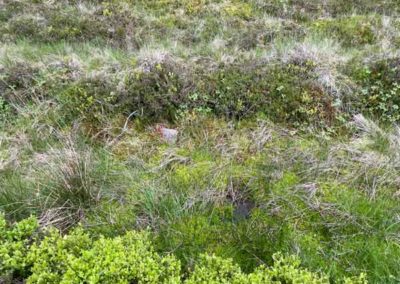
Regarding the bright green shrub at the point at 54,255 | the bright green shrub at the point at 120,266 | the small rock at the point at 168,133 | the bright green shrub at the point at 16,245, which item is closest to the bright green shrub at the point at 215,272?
the bright green shrub at the point at 120,266

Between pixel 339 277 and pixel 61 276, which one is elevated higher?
pixel 61 276

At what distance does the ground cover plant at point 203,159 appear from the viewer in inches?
116

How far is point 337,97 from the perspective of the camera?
539cm

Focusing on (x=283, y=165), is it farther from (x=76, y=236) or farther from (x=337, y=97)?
(x=76, y=236)

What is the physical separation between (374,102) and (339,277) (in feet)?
10.4

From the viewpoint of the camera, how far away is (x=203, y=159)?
14.1ft

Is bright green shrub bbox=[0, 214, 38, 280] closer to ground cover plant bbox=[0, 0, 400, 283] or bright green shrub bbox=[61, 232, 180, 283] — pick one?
ground cover plant bbox=[0, 0, 400, 283]

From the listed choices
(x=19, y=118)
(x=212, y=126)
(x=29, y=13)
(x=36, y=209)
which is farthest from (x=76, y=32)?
(x=36, y=209)

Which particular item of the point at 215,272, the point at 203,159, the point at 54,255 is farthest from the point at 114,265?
the point at 203,159

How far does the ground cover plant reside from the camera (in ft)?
9.64

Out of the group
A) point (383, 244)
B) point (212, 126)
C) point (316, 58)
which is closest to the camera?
point (383, 244)

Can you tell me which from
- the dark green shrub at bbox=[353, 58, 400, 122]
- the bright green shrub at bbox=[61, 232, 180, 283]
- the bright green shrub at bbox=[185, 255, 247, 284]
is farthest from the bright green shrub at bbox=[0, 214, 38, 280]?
the dark green shrub at bbox=[353, 58, 400, 122]

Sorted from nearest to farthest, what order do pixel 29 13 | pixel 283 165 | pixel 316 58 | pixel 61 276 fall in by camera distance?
pixel 61 276, pixel 283 165, pixel 316 58, pixel 29 13

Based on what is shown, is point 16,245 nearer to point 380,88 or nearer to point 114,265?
point 114,265
